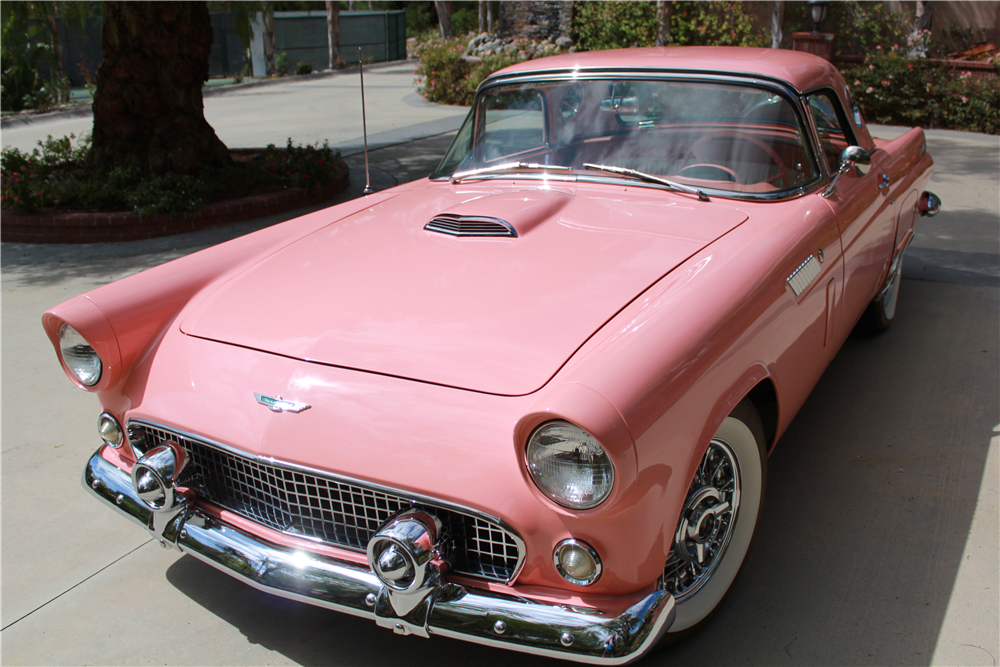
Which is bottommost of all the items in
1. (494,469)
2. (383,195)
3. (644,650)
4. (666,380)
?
(644,650)

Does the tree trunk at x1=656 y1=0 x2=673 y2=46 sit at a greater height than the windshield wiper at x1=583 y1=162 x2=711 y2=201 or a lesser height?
greater

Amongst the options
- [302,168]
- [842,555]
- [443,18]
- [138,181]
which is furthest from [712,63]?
[443,18]

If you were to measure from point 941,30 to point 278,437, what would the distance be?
603 inches

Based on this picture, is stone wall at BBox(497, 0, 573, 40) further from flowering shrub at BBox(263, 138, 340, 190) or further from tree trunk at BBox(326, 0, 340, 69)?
flowering shrub at BBox(263, 138, 340, 190)

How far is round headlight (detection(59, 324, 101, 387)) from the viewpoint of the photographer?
7.83 ft

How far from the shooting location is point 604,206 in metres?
2.87

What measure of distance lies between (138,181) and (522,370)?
6.70 metres

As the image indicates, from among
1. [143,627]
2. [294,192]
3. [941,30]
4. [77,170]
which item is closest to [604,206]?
[143,627]

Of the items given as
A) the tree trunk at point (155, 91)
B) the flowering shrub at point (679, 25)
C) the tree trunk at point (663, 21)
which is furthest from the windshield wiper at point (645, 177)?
the flowering shrub at point (679, 25)

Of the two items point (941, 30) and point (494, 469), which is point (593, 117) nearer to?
point (494, 469)

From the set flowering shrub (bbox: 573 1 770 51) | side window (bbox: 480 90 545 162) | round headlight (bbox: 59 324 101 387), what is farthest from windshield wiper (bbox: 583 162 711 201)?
flowering shrub (bbox: 573 1 770 51)

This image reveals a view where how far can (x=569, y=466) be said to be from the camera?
68.4 inches

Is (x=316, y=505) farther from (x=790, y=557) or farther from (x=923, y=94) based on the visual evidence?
(x=923, y=94)

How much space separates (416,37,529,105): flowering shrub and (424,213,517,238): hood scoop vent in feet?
41.2
